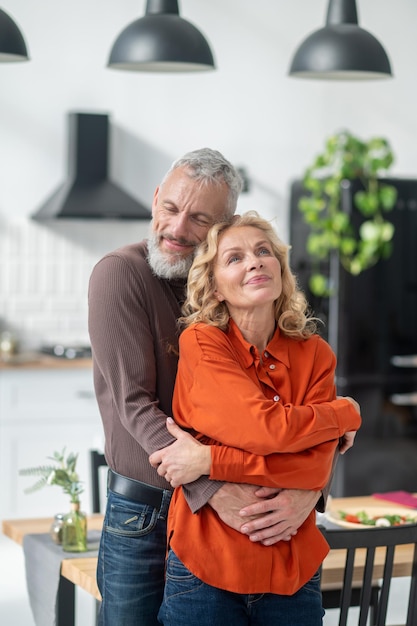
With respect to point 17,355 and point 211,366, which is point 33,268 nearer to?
point 17,355

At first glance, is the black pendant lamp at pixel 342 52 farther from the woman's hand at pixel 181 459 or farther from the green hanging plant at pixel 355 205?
the green hanging plant at pixel 355 205

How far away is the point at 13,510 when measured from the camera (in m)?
5.41

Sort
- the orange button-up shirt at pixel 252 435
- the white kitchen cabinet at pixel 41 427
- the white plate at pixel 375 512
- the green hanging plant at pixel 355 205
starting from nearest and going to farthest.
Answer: the orange button-up shirt at pixel 252 435
the white plate at pixel 375 512
the white kitchen cabinet at pixel 41 427
the green hanging plant at pixel 355 205

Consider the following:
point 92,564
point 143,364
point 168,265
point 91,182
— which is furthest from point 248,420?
point 91,182

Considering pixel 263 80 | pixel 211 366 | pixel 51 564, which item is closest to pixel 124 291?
pixel 211 366

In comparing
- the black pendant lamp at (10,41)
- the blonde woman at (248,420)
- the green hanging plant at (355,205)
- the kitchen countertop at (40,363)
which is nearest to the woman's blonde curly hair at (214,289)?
the blonde woman at (248,420)

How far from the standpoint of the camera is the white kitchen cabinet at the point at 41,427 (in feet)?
17.8

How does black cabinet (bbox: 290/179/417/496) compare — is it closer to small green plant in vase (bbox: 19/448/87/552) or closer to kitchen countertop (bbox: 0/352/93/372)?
kitchen countertop (bbox: 0/352/93/372)

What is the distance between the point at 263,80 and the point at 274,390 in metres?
4.75

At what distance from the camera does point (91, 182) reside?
6090 mm

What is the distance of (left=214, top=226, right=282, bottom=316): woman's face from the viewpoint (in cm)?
218

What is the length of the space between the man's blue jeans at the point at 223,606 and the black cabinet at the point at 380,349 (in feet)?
12.8

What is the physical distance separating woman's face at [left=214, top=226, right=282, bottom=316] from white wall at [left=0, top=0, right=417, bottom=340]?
4.05 metres

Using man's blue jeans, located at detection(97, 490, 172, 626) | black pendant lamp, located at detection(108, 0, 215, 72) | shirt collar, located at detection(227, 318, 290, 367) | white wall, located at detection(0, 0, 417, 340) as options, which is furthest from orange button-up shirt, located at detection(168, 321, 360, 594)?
white wall, located at detection(0, 0, 417, 340)
